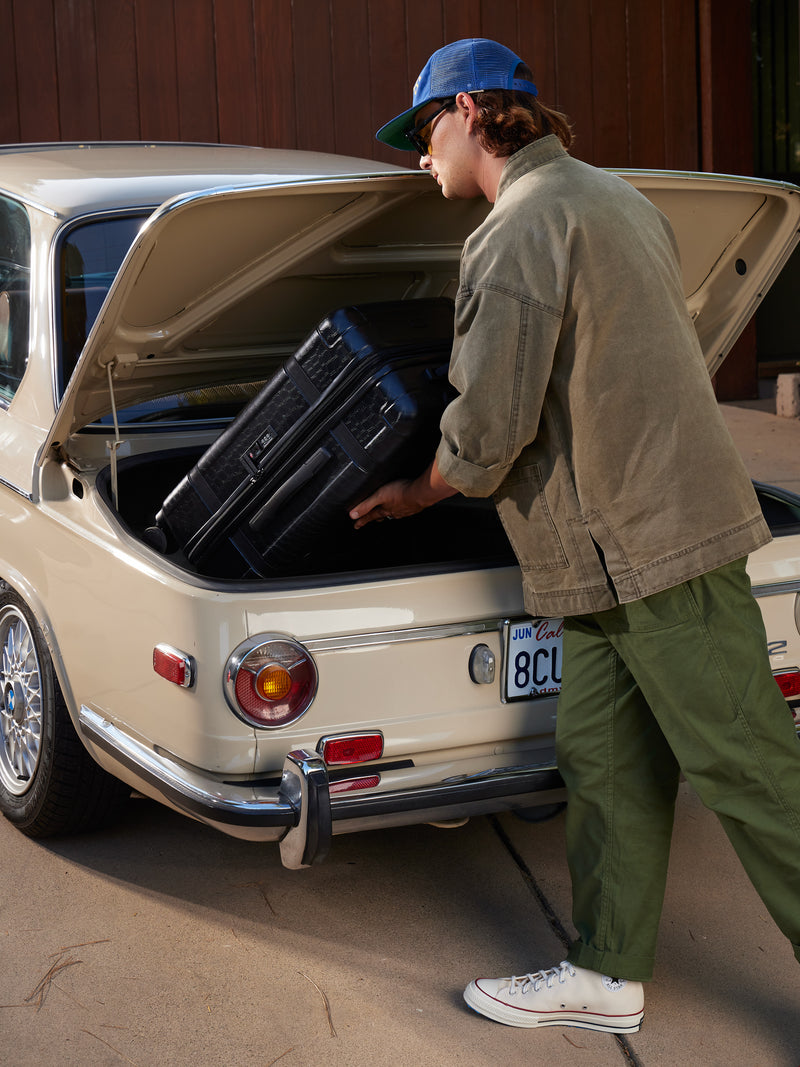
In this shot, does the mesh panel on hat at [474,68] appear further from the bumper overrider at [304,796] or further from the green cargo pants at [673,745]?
the bumper overrider at [304,796]

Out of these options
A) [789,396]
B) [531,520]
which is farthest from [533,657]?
[789,396]

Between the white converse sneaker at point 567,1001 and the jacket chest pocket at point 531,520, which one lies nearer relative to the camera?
the jacket chest pocket at point 531,520

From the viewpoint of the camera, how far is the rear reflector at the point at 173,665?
8.19 feet

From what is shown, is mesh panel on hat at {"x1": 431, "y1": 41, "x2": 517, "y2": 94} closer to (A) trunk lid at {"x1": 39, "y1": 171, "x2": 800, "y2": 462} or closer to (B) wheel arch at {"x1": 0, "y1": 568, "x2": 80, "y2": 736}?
(A) trunk lid at {"x1": 39, "y1": 171, "x2": 800, "y2": 462}

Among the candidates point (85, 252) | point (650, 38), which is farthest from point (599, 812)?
point (650, 38)

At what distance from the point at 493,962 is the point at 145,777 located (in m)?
0.90

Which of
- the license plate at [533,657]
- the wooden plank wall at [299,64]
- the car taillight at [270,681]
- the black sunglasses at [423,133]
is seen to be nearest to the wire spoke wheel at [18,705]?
the car taillight at [270,681]

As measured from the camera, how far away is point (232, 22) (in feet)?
26.9

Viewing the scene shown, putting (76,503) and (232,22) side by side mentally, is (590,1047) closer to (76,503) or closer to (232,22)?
(76,503)

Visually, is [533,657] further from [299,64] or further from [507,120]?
[299,64]

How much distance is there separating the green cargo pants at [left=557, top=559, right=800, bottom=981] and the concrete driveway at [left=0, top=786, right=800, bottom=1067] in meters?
0.25

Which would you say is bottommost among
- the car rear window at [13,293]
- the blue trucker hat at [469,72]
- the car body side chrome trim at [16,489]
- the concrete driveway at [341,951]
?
the concrete driveway at [341,951]

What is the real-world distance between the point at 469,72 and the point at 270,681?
4.11ft

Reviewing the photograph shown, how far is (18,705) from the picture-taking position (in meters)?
3.34
